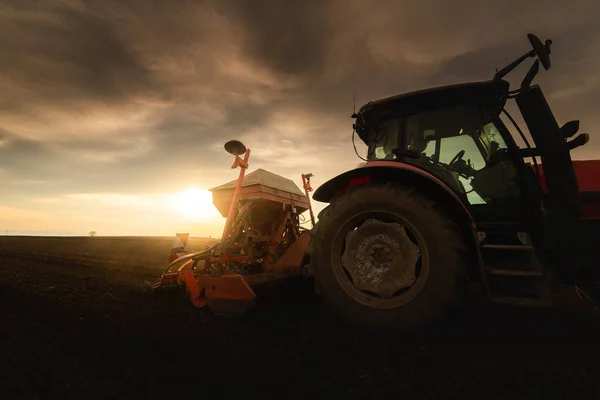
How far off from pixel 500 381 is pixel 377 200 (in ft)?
4.71

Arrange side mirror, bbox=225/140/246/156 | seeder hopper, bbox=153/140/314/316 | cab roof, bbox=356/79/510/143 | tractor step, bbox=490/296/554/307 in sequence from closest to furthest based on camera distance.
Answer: tractor step, bbox=490/296/554/307, cab roof, bbox=356/79/510/143, seeder hopper, bbox=153/140/314/316, side mirror, bbox=225/140/246/156

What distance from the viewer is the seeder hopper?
10.3 feet

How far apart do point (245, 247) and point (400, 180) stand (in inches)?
93.9

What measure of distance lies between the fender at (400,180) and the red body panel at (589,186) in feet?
3.27

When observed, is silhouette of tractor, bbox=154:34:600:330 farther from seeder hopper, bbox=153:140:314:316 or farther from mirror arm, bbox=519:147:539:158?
seeder hopper, bbox=153:140:314:316

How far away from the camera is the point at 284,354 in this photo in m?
2.27

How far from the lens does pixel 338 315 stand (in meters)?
2.50

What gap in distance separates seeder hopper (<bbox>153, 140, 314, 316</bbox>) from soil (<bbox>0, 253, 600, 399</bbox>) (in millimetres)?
239

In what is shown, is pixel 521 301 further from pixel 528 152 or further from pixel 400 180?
pixel 528 152

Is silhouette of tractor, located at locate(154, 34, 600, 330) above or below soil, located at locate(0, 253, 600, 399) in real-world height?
above

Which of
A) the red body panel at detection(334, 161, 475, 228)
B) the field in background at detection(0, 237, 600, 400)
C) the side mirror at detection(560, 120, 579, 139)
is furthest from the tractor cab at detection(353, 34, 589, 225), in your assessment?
the field in background at detection(0, 237, 600, 400)

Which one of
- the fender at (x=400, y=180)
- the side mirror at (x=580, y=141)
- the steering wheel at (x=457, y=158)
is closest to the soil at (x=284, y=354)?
the fender at (x=400, y=180)

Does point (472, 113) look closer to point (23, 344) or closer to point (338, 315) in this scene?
point (338, 315)

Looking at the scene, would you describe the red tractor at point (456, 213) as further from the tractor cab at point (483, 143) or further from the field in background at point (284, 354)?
the field in background at point (284, 354)
